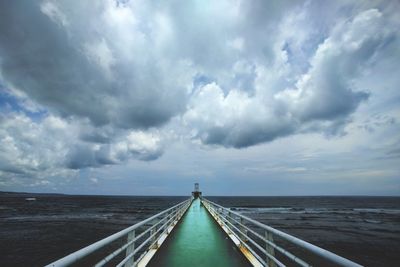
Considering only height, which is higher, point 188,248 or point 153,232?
point 153,232

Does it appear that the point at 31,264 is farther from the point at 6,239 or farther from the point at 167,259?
the point at 167,259

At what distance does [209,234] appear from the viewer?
25.7ft

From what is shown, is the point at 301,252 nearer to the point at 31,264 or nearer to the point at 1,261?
the point at 31,264

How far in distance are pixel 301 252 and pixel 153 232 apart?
1306cm

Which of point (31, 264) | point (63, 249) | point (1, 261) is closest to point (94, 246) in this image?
point (31, 264)

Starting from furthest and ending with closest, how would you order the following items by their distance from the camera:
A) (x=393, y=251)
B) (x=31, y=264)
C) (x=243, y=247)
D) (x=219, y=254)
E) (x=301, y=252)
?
(x=393, y=251)
(x=301, y=252)
(x=31, y=264)
(x=243, y=247)
(x=219, y=254)

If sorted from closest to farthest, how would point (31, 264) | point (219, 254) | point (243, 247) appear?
point (219, 254)
point (243, 247)
point (31, 264)

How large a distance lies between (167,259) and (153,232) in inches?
45.3

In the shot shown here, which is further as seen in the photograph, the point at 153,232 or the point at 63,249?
the point at 63,249

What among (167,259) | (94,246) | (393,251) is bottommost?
(393,251)

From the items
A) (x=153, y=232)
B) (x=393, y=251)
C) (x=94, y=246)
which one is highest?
(x=94, y=246)

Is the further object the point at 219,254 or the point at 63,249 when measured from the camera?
the point at 63,249

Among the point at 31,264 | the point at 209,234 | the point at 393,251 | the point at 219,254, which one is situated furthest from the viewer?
the point at 393,251

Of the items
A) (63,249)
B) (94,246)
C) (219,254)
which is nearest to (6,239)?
(63,249)
